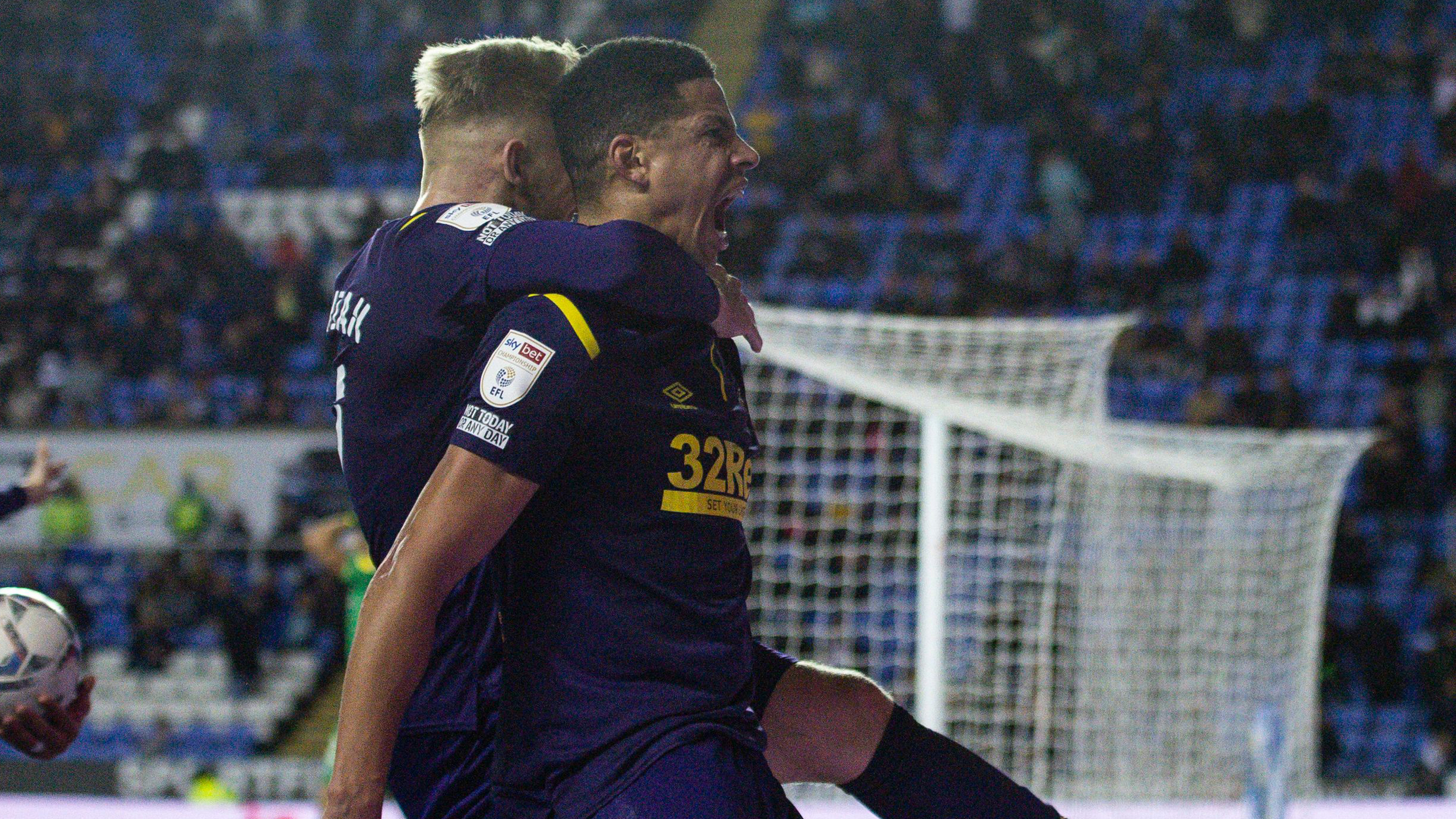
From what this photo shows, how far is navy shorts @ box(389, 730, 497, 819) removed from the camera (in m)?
2.36

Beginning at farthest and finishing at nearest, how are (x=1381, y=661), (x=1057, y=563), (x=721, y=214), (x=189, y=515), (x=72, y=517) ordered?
(x=72, y=517) → (x=189, y=515) → (x=1381, y=661) → (x=1057, y=563) → (x=721, y=214)

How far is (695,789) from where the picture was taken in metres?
2.06

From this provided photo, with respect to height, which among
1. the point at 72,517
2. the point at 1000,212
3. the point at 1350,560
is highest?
the point at 1000,212

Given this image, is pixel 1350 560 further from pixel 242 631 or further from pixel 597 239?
pixel 597 239

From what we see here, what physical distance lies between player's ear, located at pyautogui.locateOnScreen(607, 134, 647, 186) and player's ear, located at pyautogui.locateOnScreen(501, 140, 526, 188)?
308 mm

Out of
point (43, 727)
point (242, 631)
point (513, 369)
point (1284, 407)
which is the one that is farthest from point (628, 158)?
point (242, 631)

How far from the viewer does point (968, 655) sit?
8.97 metres

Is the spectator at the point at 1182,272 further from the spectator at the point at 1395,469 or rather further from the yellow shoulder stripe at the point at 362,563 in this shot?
the yellow shoulder stripe at the point at 362,563

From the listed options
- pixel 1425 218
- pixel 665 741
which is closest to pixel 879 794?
pixel 665 741

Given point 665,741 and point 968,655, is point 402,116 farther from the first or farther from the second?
point 665,741

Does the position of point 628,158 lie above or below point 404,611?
above

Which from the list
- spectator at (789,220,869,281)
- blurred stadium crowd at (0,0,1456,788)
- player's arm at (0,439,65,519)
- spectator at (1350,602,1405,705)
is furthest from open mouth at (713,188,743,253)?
spectator at (789,220,869,281)

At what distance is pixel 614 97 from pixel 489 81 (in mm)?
361

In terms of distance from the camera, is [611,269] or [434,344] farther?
[434,344]
